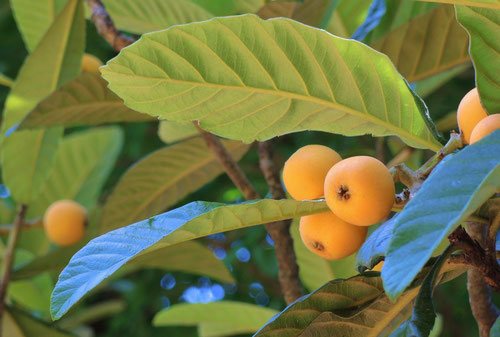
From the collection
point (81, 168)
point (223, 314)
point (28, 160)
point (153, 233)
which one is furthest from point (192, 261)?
point (153, 233)

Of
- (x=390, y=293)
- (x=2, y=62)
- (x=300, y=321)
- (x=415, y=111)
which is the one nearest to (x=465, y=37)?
(x=415, y=111)

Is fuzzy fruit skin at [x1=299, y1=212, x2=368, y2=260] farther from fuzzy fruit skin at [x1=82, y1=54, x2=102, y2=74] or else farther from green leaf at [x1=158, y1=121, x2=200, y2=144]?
fuzzy fruit skin at [x1=82, y1=54, x2=102, y2=74]

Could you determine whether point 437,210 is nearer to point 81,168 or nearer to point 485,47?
point 485,47

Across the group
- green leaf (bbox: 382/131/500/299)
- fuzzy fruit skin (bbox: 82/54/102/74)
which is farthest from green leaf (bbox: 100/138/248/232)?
green leaf (bbox: 382/131/500/299)

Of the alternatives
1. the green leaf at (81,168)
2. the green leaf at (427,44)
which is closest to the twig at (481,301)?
the green leaf at (427,44)

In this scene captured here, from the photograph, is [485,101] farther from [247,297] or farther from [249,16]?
[247,297]

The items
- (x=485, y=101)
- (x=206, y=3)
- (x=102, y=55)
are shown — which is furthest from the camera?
(x=102, y=55)
